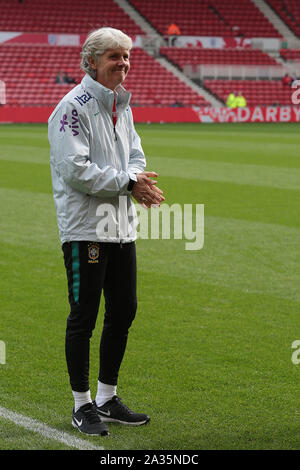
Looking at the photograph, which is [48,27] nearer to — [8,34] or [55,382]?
[8,34]

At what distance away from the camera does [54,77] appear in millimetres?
34812

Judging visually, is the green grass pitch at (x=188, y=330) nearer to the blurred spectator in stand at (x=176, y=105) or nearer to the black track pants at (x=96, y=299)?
the black track pants at (x=96, y=299)

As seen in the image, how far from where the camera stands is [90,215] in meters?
3.62

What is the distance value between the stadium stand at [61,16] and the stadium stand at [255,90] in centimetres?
565

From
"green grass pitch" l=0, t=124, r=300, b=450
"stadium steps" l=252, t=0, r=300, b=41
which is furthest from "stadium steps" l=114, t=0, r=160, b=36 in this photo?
"green grass pitch" l=0, t=124, r=300, b=450

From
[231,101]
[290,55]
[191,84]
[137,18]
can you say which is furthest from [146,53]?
[290,55]

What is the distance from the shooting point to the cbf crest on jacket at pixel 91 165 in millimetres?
3496

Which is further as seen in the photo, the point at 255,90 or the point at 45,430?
the point at 255,90

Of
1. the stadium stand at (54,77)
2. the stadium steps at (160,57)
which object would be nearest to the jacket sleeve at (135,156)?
the stadium stand at (54,77)

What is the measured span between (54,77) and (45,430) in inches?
1276

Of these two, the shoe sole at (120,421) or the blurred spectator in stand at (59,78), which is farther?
the blurred spectator in stand at (59,78)

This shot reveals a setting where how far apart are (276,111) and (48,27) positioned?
41.5 feet

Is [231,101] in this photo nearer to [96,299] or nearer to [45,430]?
[96,299]
